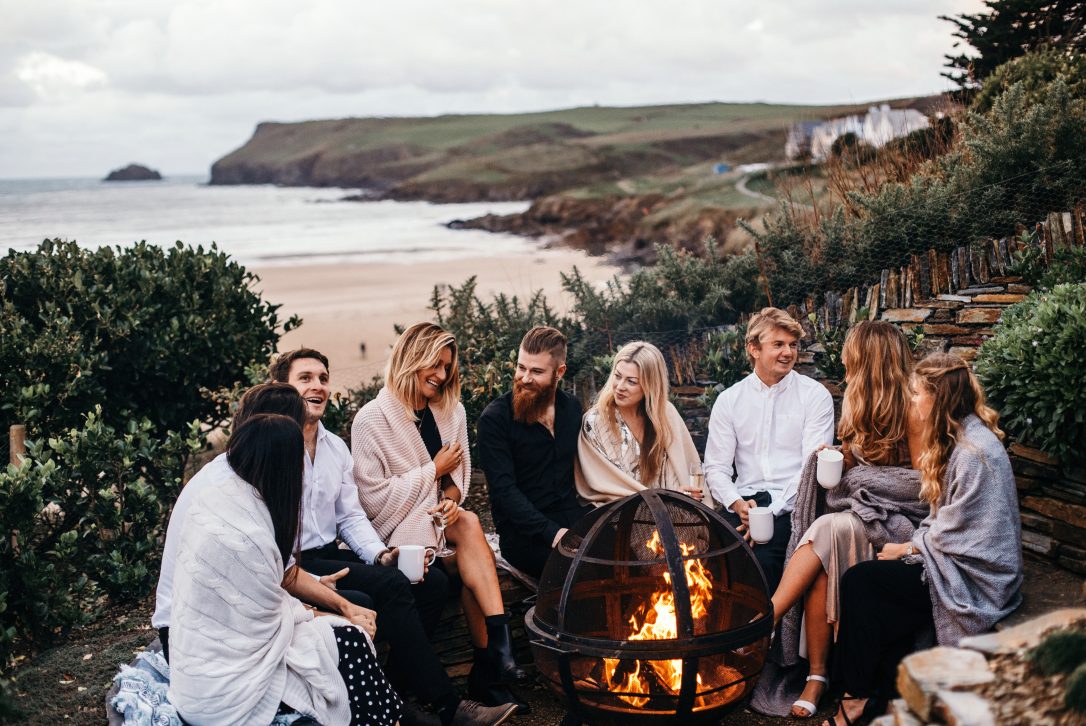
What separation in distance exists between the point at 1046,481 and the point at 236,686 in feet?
12.3

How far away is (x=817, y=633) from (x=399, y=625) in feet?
5.86

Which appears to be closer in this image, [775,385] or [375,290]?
[775,385]

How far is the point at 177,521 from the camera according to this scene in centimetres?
356

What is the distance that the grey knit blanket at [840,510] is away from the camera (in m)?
4.26

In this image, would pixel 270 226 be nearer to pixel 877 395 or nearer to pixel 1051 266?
pixel 1051 266

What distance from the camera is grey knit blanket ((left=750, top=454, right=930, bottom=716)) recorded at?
4262 millimetres

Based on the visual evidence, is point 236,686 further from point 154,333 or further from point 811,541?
point 154,333

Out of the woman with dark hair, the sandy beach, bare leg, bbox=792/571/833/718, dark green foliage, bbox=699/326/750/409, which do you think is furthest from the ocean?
bare leg, bbox=792/571/833/718

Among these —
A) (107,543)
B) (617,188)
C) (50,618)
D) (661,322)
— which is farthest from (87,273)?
(617,188)

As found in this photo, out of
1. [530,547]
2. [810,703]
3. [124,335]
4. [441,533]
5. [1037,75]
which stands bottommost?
[810,703]

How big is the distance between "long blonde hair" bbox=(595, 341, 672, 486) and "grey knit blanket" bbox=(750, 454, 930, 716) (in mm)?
712

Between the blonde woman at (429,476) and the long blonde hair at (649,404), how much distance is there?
75 centimetres

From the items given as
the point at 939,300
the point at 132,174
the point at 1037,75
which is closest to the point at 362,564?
the point at 939,300

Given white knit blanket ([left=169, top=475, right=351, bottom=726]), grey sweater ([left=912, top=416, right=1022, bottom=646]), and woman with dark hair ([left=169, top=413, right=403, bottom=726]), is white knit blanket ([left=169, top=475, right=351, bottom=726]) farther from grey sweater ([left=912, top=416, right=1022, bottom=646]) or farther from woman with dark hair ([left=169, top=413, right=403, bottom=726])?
grey sweater ([left=912, top=416, right=1022, bottom=646])
